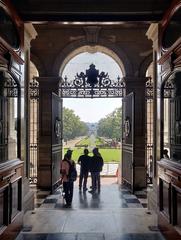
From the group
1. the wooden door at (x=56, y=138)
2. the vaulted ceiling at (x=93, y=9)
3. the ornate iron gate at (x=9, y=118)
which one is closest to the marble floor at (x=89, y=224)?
the ornate iron gate at (x=9, y=118)

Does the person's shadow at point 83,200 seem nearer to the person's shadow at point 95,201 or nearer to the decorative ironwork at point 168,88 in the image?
the person's shadow at point 95,201

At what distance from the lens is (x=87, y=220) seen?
7.09 m

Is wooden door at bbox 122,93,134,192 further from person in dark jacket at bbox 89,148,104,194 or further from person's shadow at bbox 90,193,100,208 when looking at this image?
person's shadow at bbox 90,193,100,208

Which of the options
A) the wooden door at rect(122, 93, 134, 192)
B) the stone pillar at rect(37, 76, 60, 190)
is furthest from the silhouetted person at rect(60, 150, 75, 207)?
the stone pillar at rect(37, 76, 60, 190)

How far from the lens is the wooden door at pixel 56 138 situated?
36.1 ft

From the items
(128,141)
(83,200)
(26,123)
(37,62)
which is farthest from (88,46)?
(26,123)

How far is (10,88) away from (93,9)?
1940 millimetres

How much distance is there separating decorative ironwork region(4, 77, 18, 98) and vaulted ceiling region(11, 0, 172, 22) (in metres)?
1.34

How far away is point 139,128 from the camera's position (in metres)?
12.1

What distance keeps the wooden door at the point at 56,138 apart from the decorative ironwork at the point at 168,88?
503cm

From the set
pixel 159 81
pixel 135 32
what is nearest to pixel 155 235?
pixel 159 81

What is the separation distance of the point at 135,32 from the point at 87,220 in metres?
7.33

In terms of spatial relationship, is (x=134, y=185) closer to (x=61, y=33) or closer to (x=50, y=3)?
(x=61, y=33)

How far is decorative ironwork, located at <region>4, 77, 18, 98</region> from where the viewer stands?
5707 millimetres
